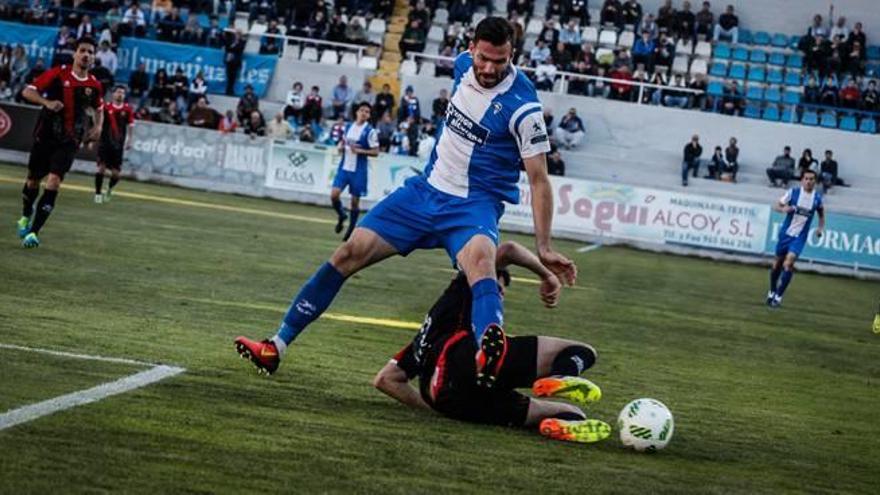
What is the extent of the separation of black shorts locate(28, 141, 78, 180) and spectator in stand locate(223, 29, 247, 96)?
25953 mm

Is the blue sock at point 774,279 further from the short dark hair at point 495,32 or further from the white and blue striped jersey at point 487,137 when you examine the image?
the short dark hair at point 495,32

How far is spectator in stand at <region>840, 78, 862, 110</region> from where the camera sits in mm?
43938

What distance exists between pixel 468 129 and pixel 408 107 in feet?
108

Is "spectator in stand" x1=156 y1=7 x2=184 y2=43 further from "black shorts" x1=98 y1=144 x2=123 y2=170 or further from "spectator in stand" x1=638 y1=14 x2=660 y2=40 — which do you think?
"black shorts" x1=98 y1=144 x2=123 y2=170

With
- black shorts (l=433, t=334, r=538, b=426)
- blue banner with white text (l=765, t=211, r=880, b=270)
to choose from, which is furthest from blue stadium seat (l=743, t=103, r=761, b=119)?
black shorts (l=433, t=334, r=538, b=426)

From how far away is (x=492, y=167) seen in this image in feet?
31.2

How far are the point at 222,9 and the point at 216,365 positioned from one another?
40.0 m

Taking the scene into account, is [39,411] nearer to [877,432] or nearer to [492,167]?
[492,167]

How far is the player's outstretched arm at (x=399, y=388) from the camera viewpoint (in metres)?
9.07

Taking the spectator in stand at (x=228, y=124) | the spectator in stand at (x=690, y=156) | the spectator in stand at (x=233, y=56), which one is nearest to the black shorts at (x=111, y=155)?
the spectator in stand at (x=228, y=124)

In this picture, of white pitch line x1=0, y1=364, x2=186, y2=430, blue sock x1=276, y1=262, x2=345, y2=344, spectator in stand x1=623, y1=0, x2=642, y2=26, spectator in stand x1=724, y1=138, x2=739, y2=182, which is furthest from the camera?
spectator in stand x1=623, y1=0, x2=642, y2=26

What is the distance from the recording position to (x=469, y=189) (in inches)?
374

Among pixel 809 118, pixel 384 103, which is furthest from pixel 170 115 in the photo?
pixel 809 118

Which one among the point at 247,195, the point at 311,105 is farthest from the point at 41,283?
the point at 311,105
